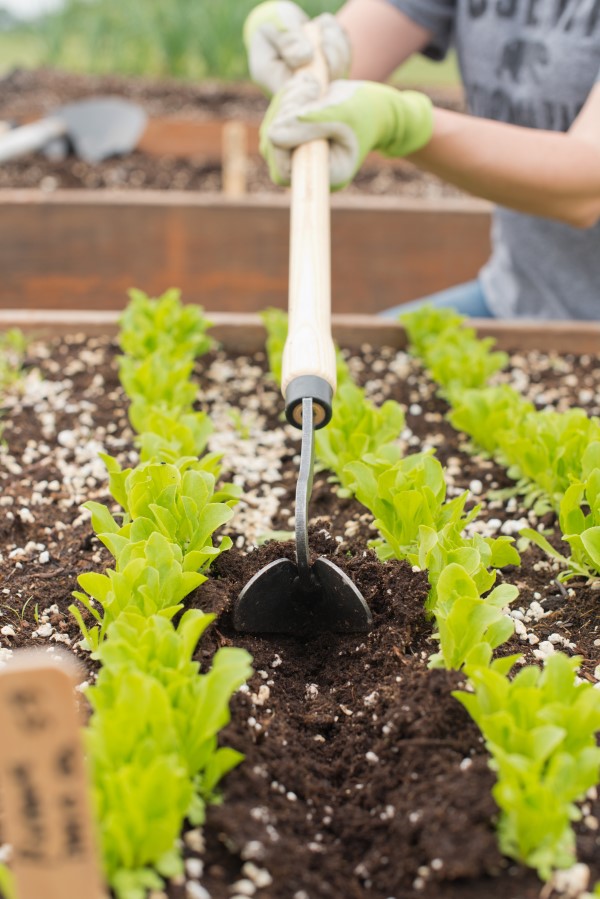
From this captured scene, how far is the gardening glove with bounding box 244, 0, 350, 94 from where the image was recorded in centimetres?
210

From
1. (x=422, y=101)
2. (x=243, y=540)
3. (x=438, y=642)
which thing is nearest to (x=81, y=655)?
(x=243, y=540)

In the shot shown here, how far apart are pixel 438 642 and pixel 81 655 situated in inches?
19.5

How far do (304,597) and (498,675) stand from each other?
38 cm

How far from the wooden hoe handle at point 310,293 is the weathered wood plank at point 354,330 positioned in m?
0.54

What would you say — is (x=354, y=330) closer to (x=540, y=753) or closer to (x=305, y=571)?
(x=305, y=571)

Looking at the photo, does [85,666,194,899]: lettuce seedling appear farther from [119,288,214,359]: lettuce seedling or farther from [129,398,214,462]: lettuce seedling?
[119,288,214,359]: lettuce seedling

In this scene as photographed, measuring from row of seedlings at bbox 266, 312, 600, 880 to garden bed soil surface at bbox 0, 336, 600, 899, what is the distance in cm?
3

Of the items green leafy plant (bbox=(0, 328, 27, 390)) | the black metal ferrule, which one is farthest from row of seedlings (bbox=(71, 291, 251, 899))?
green leafy plant (bbox=(0, 328, 27, 390))

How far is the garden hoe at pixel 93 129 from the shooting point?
175 inches

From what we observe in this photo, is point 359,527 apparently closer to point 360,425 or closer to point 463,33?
point 360,425

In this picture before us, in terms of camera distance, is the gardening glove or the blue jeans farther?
the blue jeans

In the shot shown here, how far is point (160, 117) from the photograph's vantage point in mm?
4980

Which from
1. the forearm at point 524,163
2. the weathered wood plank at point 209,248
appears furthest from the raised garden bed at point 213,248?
the forearm at point 524,163

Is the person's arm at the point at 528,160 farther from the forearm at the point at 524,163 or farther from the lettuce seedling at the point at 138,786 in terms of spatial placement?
the lettuce seedling at the point at 138,786
